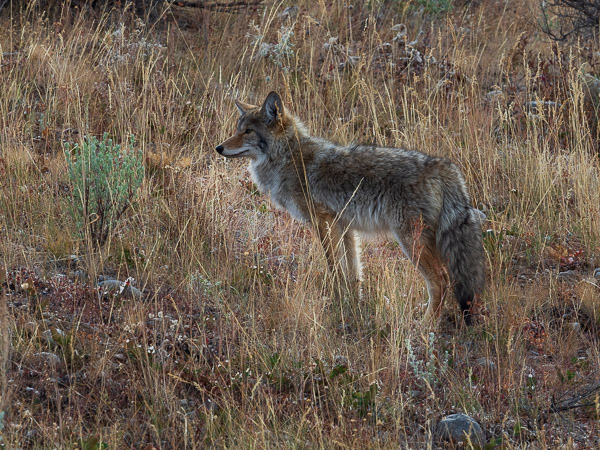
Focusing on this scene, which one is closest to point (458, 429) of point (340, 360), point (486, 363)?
point (486, 363)

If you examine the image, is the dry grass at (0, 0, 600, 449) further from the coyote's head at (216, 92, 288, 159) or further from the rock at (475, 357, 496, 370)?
the coyote's head at (216, 92, 288, 159)

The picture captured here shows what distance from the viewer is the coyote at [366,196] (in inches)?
200

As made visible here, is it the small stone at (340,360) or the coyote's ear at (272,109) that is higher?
the coyote's ear at (272,109)

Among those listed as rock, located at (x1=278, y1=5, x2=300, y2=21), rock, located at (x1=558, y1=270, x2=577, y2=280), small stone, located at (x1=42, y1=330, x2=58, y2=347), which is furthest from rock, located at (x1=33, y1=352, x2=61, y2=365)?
rock, located at (x1=278, y1=5, x2=300, y2=21)

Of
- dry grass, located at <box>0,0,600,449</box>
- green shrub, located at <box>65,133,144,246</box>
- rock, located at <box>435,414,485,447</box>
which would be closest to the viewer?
rock, located at <box>435,414,485,447</box>

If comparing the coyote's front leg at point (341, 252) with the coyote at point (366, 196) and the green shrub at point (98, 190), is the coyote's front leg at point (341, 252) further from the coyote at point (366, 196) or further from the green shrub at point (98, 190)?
the green shrub at point (98, 190)

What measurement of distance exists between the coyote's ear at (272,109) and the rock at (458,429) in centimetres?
317

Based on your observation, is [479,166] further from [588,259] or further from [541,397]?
[541,397]

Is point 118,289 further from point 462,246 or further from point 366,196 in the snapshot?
point 462,246

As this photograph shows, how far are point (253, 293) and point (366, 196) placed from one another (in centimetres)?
112

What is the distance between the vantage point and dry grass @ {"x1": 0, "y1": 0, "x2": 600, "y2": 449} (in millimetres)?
3711

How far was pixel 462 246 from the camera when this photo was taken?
5066mm

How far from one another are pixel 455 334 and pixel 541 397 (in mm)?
1009

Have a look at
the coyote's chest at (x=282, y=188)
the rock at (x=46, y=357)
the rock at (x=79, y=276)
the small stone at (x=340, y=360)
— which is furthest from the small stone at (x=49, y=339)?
the coyote's chest at (x=282, y=188)
